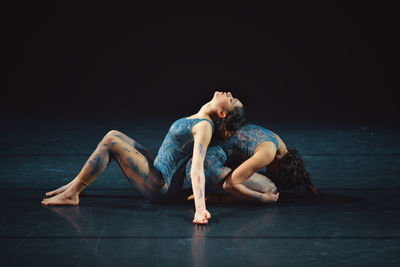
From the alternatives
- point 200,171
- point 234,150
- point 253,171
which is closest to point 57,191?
point 200,171

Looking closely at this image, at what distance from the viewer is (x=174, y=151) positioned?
3.84m

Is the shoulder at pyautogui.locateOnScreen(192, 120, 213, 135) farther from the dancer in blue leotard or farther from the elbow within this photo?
the elbow

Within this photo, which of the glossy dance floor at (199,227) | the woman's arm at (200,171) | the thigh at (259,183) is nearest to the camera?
the glossy dance floor at (199,227)

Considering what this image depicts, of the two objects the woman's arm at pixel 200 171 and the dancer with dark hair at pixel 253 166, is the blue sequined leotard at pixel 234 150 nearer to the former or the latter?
the dancer with dark hair at pixel 253 166

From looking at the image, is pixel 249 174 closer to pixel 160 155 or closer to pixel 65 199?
pixel 160 155

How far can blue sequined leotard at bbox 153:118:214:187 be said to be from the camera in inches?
149

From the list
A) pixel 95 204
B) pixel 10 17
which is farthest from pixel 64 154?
pixel 10 17

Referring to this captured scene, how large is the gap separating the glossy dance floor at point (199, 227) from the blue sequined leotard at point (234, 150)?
238mm

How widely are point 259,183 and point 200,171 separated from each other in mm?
526

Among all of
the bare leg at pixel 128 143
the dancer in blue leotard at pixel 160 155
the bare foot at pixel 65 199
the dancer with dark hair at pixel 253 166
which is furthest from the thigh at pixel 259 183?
the bare foot at pixel 65 199

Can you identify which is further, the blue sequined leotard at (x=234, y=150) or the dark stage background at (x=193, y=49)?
the dark stage background at (x=193, y=49)

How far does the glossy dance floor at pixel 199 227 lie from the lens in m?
3.04

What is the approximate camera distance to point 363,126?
261 inches

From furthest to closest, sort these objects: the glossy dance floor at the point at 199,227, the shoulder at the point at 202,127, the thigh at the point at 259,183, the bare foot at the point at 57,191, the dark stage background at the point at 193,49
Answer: the dark stage background at the point at 193,49 < the bare foot at the point at 57,191 < the thigh at the point at 259,183 < the shoulder at the point at 202,127 < the glossy dance floor at the point at 199,227
